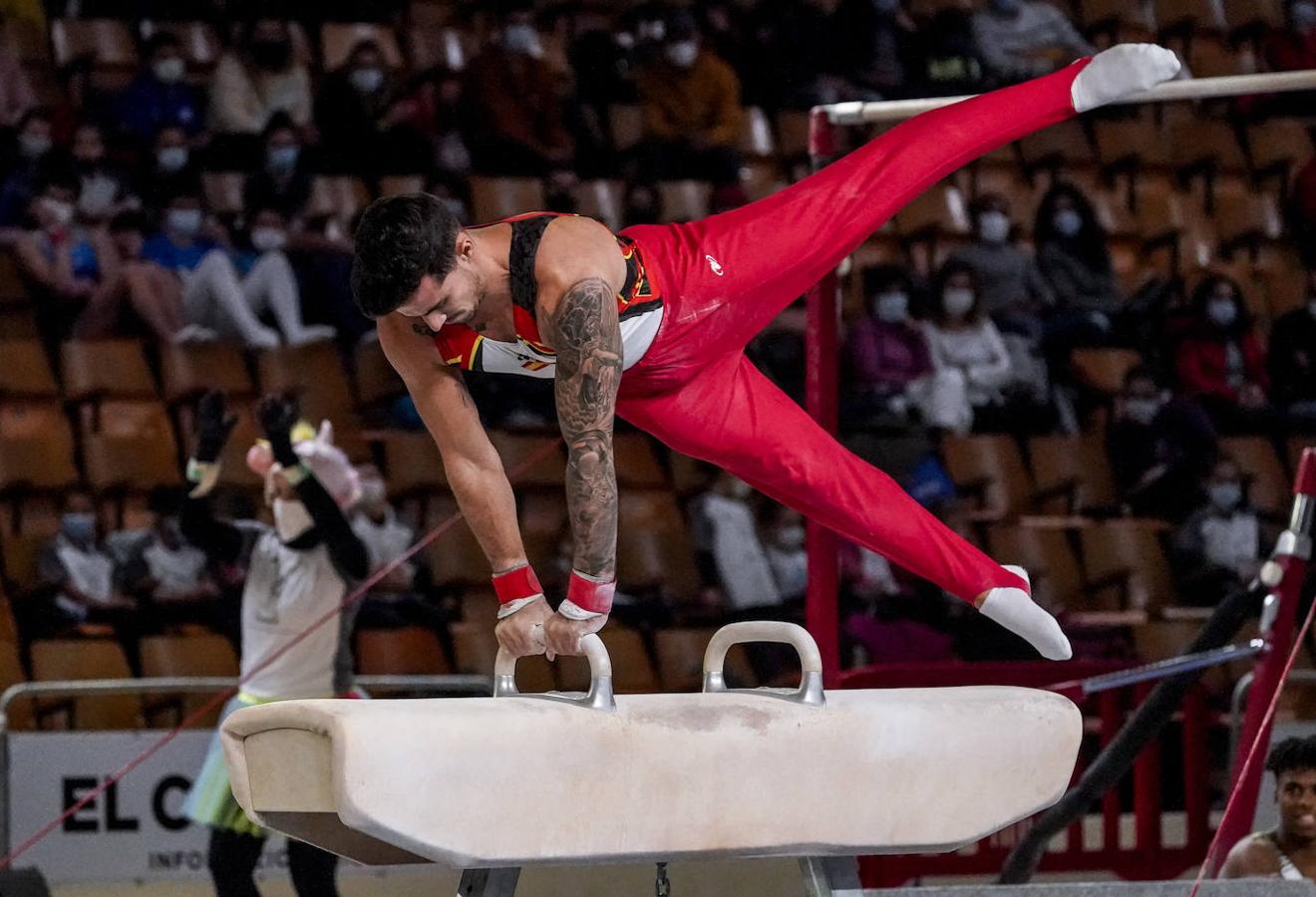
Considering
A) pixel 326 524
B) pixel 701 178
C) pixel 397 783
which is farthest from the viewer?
pixel 701 178

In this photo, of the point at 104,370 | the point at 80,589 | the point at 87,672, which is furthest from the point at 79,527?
the point at 104,370

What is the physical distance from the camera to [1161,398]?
7918 millimetres

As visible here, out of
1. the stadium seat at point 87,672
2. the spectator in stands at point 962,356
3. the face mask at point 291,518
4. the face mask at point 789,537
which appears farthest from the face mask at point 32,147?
the spectator in stands at point 962,356

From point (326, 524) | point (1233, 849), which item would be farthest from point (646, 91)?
point (1233, 849)

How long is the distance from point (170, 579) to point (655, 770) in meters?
4.39

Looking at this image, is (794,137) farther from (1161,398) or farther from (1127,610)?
(1127,610)

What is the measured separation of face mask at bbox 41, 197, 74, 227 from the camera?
24.1ft

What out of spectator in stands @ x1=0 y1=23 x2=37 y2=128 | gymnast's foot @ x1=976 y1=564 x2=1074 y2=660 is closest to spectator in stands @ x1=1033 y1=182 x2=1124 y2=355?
spectator in stands @ x1=0 y1=23 x2=37 y2=128

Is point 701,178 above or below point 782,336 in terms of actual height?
above

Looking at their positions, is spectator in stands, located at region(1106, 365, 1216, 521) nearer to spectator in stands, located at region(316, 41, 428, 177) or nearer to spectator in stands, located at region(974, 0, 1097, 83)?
spectator in stands, located at region(974, 0, 1097, 83)

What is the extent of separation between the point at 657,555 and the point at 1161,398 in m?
2.51

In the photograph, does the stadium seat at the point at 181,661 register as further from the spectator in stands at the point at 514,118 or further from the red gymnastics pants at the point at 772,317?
the red gymnastics pants at the point at 772,317

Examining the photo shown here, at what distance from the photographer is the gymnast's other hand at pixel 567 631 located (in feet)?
9.30

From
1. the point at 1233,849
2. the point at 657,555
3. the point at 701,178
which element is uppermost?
the point at 701,178
